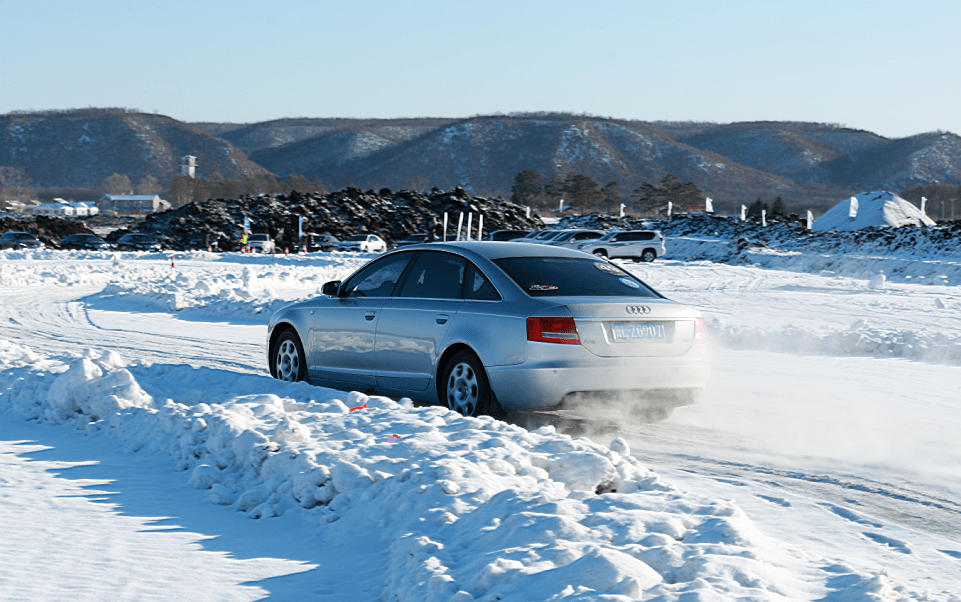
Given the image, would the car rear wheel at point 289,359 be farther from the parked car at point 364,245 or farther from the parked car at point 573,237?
the parked car at point 364,245

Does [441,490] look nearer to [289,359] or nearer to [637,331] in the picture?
[637,331]

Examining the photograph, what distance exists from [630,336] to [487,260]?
1374 millimetres

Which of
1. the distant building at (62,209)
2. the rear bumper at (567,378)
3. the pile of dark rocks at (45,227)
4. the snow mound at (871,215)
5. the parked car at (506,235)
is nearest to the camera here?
the rear bumper at (567,378)

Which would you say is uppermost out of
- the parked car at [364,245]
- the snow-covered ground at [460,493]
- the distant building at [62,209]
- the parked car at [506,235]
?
the distant building at [62,209]

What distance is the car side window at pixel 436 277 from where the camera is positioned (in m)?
7.94

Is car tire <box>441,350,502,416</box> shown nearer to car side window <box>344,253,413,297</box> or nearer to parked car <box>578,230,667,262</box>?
car side window <box>344,253,413,297</box>

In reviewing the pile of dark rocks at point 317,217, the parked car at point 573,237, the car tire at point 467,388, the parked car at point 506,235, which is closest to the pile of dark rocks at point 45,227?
the pile of dark rocks at point 317,217

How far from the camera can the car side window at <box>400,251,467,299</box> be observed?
7938 millimetres

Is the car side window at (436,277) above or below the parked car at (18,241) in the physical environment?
below

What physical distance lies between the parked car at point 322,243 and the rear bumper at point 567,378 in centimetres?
4939

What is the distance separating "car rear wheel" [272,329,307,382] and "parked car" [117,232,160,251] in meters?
46.9

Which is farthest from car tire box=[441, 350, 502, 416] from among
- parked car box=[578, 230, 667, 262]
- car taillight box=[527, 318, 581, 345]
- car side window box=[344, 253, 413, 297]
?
parked car box=[578, 230, 667, 262]

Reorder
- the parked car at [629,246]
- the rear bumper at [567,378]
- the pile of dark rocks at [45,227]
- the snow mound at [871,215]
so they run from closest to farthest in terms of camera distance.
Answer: the rear bumper at [567,378] → the parked car at [629,246] → the snow mound at [871,215] → the pile of dark rocks at [45,227]

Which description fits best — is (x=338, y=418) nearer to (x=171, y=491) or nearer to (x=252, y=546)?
(x=171, y=491)
